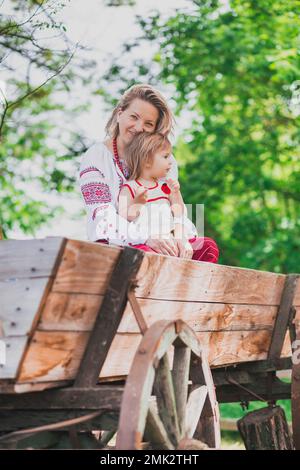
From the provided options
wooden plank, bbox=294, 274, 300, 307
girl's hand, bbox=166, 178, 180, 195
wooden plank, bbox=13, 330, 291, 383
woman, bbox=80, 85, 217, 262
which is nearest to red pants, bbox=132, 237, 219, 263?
woman, bbox=80, 85, 217, 262

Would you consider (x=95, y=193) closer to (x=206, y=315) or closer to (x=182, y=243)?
(x=182, y=243)

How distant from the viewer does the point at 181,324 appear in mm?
2707

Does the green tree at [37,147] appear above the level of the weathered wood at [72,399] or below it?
above

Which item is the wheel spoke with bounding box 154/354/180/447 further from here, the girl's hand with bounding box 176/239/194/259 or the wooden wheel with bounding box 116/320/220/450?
the girl's hand with bounding box 176/239/194/259

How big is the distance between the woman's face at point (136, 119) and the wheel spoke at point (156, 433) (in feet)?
4.93

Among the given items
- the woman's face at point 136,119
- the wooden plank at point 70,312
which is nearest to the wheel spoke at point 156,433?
the wooden plank at point 70,312

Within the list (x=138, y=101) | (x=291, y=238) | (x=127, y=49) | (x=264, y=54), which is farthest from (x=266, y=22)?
(x=138, y=101)

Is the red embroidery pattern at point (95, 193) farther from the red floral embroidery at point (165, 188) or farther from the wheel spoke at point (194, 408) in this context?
the wheel spoke at point (194, 408)

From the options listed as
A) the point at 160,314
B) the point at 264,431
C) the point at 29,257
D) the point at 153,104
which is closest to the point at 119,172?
the point at 153,104

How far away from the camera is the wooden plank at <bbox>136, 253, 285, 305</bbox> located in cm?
277

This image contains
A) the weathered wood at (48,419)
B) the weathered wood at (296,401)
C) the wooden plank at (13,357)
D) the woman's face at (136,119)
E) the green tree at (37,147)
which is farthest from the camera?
the green tree at (37,147)

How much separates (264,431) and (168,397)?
1258 mm

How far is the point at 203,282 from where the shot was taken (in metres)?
3.20

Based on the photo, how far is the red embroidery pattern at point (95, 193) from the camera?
3416 mm
